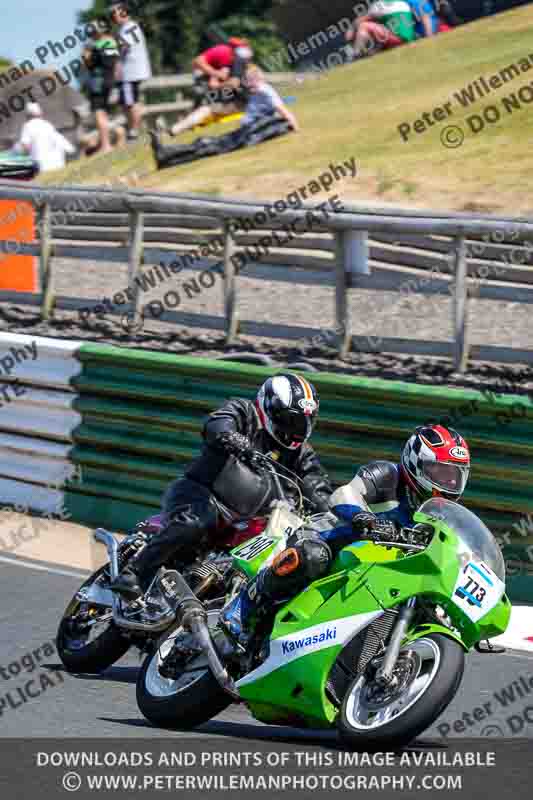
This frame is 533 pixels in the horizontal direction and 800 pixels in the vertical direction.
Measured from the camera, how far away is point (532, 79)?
1738 cm

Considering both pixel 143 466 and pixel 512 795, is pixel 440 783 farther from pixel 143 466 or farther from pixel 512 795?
pixel 143 466

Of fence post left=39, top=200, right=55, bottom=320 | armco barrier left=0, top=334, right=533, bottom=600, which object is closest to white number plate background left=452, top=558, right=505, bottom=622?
armco barrier left=0, top=334, right=533, bottom=600

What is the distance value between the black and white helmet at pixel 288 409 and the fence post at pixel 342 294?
4.40m

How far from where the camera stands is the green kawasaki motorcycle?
214 inches

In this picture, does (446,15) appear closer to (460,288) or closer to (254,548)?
(460,288)

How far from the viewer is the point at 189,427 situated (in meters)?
9.70

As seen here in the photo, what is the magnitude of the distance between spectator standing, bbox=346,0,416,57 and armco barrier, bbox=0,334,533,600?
12.0 m

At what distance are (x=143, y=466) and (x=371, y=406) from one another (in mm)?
1764

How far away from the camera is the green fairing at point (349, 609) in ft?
18.4

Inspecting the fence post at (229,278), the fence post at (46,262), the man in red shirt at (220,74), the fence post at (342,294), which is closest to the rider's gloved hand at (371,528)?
the fence post at (342,294)

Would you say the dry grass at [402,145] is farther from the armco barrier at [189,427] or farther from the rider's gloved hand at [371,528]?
the rider's gloved hand at [371,528]

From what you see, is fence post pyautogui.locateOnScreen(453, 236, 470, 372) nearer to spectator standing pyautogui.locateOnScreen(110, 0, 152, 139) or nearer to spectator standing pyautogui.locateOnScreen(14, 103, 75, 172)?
spectator standing pyautogui.locateOnScreen(110, 0, 152, 139)
